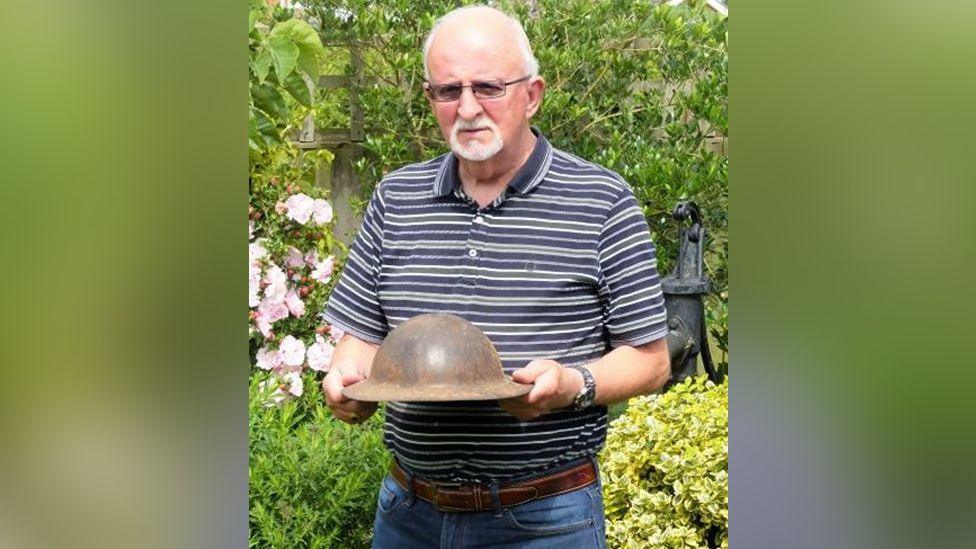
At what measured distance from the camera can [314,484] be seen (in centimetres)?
334

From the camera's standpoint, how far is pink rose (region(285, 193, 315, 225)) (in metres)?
4.91

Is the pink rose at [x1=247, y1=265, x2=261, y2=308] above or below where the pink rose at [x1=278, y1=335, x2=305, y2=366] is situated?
above

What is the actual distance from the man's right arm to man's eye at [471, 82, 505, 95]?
523 millimetres

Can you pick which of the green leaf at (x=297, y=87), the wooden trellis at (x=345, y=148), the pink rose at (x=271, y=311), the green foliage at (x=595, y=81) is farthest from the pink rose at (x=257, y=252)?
the wooden trellis at (x=345, y=148)

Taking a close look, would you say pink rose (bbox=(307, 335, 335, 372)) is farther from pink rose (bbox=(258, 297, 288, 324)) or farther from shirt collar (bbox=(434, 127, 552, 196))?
shirt collar (bbox=(434, 127, 552, 196))

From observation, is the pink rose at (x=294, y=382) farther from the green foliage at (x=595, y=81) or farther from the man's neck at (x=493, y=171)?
the man's neck at (x=493, y=171)

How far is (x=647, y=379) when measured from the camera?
6.80 ft

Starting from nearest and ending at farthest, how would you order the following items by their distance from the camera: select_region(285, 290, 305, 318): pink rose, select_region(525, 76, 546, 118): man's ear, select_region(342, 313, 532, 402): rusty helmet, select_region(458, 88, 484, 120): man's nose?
select_region(342, 313, 532, 402): rusty helmet
select_region(458, 88, 484, 120): man's nose
select_region(525, 76, 546, 118): man's ear
select_region(285, 290, 305, 318): pink rose

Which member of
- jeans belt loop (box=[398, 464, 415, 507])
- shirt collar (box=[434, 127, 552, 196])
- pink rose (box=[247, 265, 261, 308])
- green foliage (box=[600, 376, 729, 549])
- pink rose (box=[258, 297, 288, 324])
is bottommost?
green foliage (box=[600, 376, 729, 549])

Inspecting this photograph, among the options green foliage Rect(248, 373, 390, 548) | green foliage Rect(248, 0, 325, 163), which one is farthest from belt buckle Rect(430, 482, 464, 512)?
green foliage Rect(248, 0, 325, 163)

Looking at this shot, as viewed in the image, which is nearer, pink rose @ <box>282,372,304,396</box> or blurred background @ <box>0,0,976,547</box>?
blurred background @ <box>0,0,976,547</box>

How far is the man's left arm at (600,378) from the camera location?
1810 mm

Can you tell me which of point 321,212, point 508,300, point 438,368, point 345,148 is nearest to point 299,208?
point 321,212
